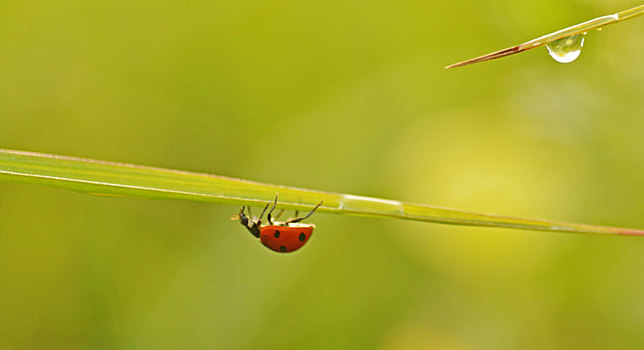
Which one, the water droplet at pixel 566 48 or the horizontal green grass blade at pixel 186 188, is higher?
the water droplet at pixel 566 48

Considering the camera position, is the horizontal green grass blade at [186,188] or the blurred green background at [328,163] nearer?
the horizontal green grass blade at [186,188]

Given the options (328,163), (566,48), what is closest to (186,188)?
(566,48)

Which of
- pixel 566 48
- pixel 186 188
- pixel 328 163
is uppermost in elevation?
pixel 566 48

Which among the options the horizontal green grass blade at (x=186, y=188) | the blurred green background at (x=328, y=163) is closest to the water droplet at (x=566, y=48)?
the horizontal green grass blade at (x=186, y=188)

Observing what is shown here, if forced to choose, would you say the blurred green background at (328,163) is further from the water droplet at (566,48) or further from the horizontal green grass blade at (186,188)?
the water droplet at (566,48)

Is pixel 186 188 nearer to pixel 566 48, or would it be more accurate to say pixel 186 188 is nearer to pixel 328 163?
pixel 566 48

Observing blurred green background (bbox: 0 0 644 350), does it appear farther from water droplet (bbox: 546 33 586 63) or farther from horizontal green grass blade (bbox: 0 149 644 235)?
water droplet (bbox: 546 33 586 63)

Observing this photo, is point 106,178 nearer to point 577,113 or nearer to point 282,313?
point 282,313
